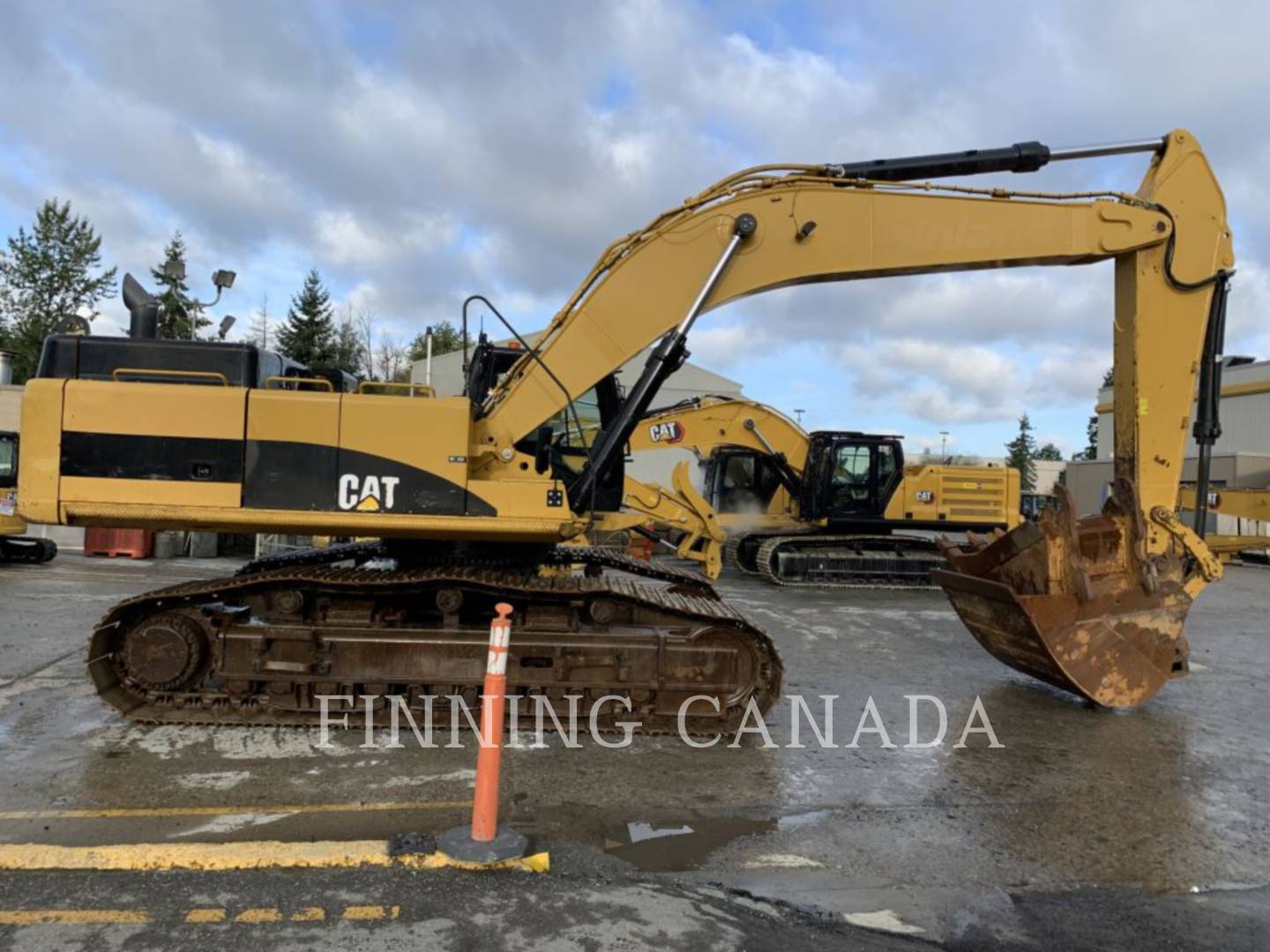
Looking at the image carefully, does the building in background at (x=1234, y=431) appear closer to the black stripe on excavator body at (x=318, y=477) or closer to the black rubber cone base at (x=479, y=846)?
the black stripe on excavator body at (x=318, y=477)

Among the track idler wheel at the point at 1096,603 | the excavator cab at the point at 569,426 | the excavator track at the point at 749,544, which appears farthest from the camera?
the excavator track at the point at 749,544

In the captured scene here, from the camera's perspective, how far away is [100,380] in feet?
17.7

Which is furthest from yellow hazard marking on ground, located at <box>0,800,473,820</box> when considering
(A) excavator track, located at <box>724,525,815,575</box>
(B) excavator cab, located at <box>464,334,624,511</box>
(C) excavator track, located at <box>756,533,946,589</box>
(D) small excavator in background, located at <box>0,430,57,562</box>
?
(A) excavator track, located at <box>724,525,815,575</box>

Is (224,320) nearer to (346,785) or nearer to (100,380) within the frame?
(100,380)

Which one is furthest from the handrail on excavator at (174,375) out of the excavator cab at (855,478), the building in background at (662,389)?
the building in background at (662,389)

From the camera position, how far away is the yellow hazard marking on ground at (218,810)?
13.0 ft

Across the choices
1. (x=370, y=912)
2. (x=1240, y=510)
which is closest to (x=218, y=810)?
(x=370, y=912)

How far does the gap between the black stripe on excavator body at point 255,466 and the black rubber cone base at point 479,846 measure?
218 cm

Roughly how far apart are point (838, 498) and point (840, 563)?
4.48 ft

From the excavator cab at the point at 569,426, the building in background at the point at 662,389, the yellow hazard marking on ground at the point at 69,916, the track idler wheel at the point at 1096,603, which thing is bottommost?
the yellow hazard marking on ground at the point at 69,916

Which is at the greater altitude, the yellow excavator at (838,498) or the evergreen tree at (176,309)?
the evergreen tree at (176,309)

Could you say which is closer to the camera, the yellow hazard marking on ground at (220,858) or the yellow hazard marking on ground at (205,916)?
the yellow hazard marking on ground at (205,916)

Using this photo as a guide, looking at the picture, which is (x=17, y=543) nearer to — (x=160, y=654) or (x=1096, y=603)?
(x=160, y=654)

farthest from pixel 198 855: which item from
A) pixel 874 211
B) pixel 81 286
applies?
pixel 81 286
